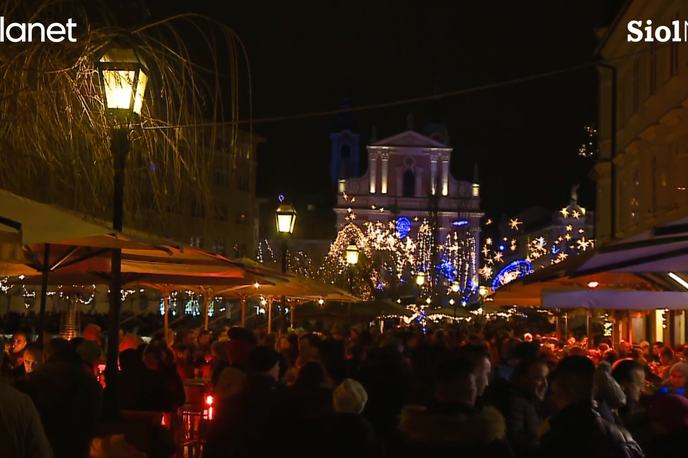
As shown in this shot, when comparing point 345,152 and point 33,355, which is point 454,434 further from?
point 345,152

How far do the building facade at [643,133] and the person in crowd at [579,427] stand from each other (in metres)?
17.7

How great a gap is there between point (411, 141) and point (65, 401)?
3334 inches

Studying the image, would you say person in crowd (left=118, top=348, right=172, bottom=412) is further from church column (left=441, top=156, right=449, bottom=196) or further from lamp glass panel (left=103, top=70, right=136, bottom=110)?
church column (left=441, top=156, right=449, bottom=196)

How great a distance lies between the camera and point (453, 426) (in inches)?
191

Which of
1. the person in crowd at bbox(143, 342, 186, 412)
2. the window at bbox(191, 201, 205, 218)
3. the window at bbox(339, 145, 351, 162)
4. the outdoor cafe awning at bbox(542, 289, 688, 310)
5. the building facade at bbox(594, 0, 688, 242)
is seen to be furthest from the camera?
the window at bbox(339, 145, 351, 162)

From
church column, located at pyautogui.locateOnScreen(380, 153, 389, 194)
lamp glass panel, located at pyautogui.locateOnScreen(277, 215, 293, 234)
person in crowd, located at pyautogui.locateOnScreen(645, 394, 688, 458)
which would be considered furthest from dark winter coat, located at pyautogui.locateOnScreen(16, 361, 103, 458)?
church column, located at pyautogui.locateOnScreen(380, 153, 389, 194)

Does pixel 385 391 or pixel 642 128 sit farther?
pixel 642 128

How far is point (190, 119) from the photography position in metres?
8.26

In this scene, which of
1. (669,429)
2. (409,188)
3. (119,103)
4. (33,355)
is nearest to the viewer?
(669,429)

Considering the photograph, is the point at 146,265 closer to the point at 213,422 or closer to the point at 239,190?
the point at 213,422

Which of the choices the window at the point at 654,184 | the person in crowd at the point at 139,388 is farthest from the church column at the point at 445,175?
the person in crowd at the point at 139,388

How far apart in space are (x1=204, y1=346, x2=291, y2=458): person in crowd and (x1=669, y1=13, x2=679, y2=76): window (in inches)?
911

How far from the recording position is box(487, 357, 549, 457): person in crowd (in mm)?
6896

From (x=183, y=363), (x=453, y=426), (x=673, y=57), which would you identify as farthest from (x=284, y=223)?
(x=453, y=426)
